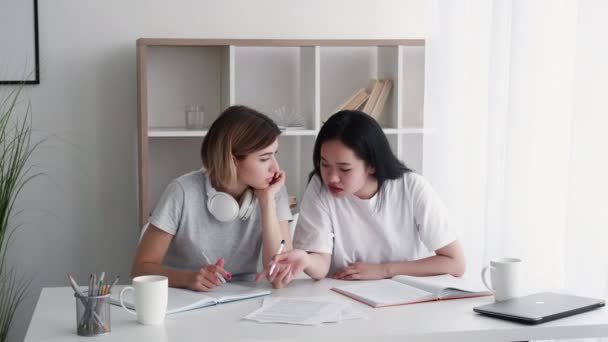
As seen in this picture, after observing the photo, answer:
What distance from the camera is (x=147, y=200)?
3.37 m

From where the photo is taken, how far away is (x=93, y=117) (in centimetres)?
359

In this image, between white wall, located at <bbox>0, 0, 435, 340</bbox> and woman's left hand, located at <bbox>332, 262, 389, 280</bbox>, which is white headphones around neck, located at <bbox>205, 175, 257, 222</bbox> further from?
white wall, located at <bbox>0, 0, 435, 340</bbox>

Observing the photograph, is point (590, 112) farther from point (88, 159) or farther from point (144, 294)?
point (88, 159)

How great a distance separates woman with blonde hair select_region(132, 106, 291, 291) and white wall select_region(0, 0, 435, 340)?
4.26 ft

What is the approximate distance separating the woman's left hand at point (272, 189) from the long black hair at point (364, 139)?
0.60 ft

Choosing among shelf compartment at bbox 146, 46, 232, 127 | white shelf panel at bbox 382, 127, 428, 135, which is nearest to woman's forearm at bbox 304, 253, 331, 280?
white shelf panel at bbox 382, 127, 428, 135

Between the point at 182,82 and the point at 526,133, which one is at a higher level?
the point at 182,82

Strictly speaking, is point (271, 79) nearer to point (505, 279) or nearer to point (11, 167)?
point (11, 167)

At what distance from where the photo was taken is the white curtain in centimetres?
244

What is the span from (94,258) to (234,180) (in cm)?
159

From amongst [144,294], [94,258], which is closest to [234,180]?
[144,294]

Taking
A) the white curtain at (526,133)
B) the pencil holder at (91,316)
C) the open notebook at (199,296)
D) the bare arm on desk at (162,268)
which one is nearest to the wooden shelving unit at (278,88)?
the white curtain at (526,133)

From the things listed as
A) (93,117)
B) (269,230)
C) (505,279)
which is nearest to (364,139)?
(269,230)

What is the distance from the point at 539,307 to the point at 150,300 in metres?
0.91
